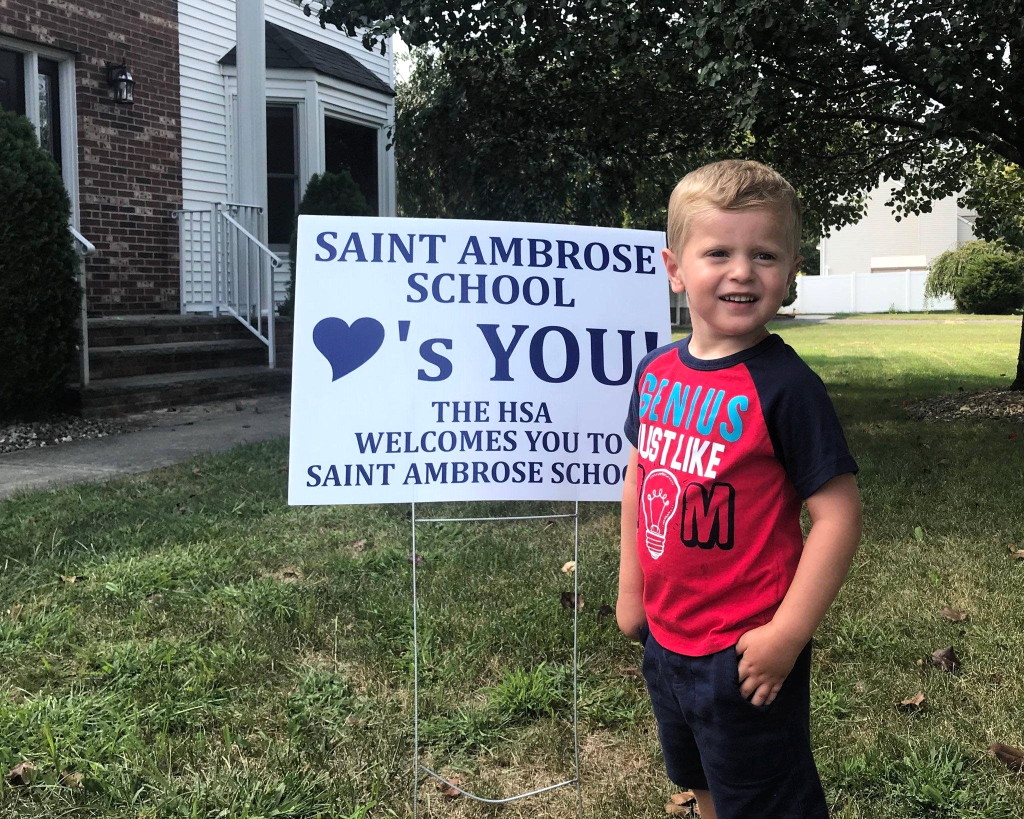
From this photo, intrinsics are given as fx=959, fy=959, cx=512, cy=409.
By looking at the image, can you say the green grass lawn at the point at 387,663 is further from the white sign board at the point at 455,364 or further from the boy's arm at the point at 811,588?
the boy's arm at the point at 811,588

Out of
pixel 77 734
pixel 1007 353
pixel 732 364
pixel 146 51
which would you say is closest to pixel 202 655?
→ pixel 77 734

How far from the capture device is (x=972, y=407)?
868 centimetres

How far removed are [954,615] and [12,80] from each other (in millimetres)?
9550

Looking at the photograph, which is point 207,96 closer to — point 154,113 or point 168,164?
point 154,113

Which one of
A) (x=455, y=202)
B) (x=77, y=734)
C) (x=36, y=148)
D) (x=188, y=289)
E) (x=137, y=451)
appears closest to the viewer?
(x=77, y=734)

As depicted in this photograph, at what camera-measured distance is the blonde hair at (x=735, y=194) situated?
5.42 ft

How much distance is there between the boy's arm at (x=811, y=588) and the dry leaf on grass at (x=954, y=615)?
2.15 m

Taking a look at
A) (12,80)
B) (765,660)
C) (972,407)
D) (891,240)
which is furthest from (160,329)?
(891,240)

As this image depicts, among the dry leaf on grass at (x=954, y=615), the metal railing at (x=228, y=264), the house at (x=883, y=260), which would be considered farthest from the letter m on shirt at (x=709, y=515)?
the house at (x=883, y=260)

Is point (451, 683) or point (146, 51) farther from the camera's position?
point (146, 51)

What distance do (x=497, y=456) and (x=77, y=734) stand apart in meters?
1.39

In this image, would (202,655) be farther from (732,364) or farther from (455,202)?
(455,202)

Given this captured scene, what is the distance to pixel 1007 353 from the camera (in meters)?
15.5

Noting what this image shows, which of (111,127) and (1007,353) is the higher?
(111,127)
